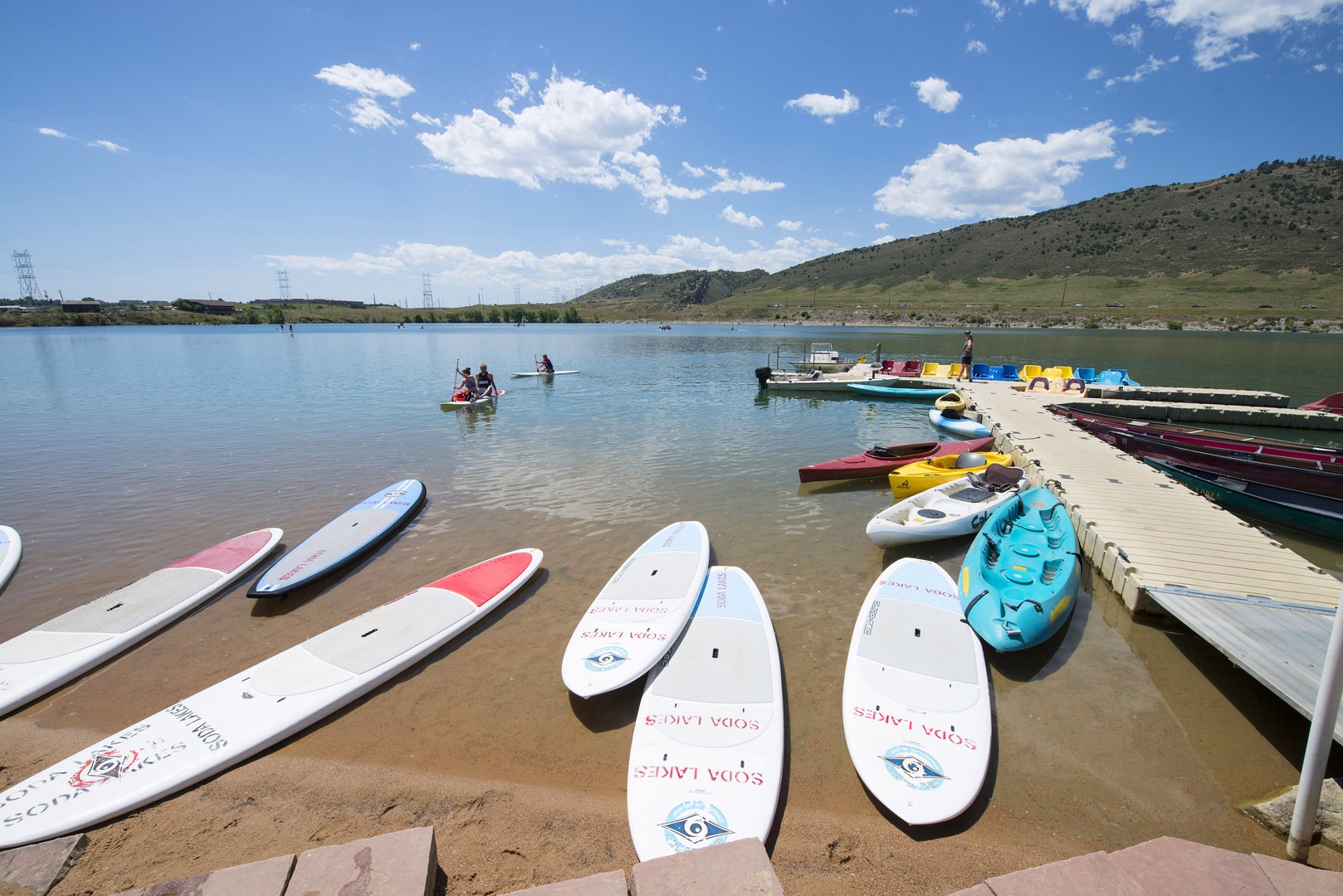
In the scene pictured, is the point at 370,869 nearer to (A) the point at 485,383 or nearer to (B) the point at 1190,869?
(B) the point at 1190,869

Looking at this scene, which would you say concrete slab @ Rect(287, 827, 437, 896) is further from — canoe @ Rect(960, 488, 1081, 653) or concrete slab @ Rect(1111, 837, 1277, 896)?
canoe @ Rect(960, 488, 1081, 653)

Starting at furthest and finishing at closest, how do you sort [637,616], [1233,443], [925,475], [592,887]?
[1233,443]
[925,475]
[637,616]
[592,887]

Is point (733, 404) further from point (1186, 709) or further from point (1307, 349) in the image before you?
point (1307, 349)

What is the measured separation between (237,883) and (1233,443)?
61.1 ft

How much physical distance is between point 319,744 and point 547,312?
158 meters

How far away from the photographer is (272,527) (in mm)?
9562

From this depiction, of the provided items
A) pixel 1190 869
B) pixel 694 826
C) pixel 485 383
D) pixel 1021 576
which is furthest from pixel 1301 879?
pixel 485 383

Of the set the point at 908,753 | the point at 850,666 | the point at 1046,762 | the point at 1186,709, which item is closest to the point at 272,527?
the point at 850,666

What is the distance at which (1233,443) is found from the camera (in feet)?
41.8

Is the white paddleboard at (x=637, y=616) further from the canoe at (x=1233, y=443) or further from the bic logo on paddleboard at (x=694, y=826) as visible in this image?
the canoe at (x=1233, y=443)

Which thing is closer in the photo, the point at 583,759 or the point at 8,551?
the point at 583,759

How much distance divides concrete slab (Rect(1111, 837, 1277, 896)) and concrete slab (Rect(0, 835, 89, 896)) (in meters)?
6.43

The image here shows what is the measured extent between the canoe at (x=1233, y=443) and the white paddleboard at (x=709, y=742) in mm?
13279

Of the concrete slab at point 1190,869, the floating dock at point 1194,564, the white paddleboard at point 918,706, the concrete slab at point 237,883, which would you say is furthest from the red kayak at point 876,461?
the concrete slab at point 237,883
